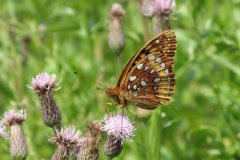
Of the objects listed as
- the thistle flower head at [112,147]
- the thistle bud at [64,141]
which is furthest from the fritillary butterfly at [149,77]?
the thistle bud at [64,141]

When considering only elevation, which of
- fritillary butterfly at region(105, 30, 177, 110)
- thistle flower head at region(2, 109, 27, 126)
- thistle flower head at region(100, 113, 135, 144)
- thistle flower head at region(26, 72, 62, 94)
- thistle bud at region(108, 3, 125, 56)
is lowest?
thistle flower head at region(100, 113, 135, 144)

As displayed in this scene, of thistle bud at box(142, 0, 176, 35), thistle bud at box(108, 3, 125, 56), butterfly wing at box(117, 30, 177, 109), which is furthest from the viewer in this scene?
thistle bud at box(108, 3, 125, 56)

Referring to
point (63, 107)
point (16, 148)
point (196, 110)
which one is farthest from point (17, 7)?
point (16, 148)

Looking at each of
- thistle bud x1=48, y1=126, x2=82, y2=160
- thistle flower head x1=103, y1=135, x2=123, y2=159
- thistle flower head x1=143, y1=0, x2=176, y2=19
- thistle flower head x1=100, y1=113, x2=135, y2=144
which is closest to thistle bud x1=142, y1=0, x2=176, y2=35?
thistle flower head x1=143, y1=0, x2=176, y2=19

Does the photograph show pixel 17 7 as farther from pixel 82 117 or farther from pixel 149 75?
pixel 149 75

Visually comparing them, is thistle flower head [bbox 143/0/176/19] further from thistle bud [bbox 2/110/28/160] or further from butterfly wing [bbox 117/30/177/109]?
thistle bud [bbox 2/110/28/160]

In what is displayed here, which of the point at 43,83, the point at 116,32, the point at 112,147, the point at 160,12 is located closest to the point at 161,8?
the point at 160,12

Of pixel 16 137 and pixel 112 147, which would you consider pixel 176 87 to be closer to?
pixel 112 147
